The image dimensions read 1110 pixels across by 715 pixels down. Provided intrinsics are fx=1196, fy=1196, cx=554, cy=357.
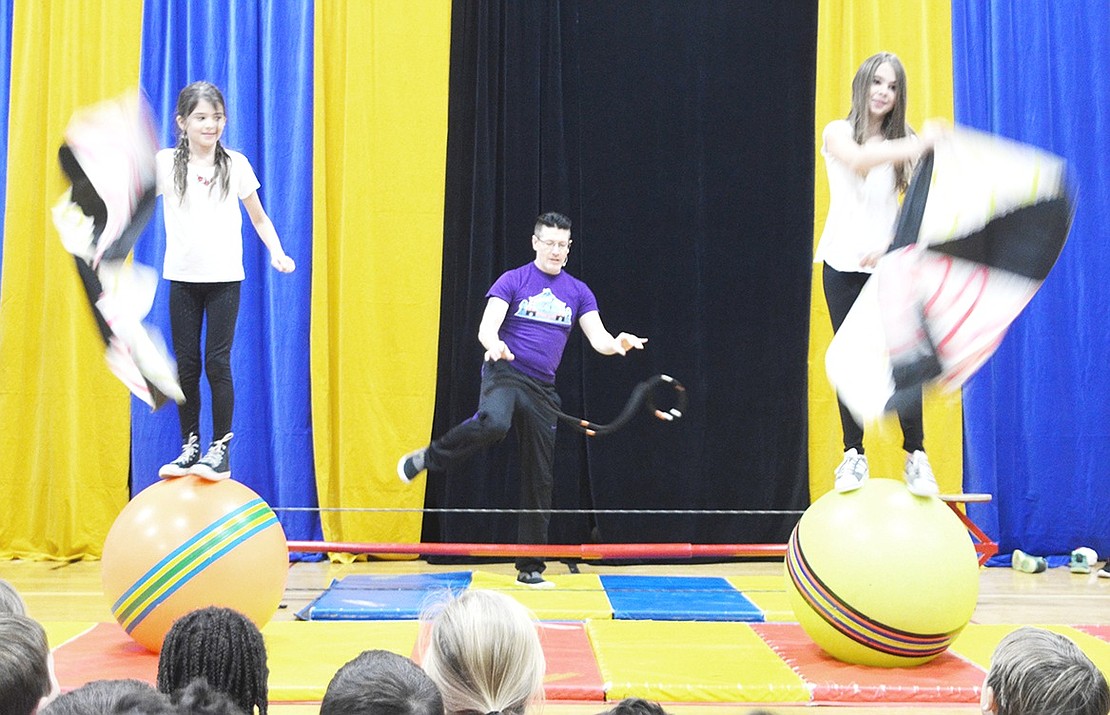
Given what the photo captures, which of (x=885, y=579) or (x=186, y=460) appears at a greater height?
(x=186, y=460)

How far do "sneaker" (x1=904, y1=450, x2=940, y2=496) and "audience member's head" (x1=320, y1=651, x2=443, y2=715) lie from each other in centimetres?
271

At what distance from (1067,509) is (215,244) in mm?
4939

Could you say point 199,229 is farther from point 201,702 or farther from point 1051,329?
point 1051,329

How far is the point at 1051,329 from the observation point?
265 inches

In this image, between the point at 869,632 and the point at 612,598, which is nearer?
the point at 869,632

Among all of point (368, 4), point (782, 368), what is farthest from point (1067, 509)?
point (368, 4)

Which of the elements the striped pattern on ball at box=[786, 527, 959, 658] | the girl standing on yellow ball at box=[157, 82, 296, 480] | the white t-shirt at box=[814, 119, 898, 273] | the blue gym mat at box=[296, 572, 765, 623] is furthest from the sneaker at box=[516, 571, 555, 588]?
the white t-shirt at box=[814, 119, 898, 273]

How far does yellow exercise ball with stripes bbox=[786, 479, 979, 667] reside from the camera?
12.4ft

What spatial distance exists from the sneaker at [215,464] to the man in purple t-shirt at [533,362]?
1.27 metres

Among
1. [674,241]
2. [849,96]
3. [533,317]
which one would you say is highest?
[849,96]

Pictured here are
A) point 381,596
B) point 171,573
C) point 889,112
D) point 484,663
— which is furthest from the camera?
point 381,596

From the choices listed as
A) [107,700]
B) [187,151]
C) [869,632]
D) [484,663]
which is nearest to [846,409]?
[869,632]

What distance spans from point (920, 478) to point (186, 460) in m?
2.57

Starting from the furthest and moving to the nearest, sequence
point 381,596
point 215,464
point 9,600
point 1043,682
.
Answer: point 381,596 < point 215,464 < point 9,600 < point 1043,682
